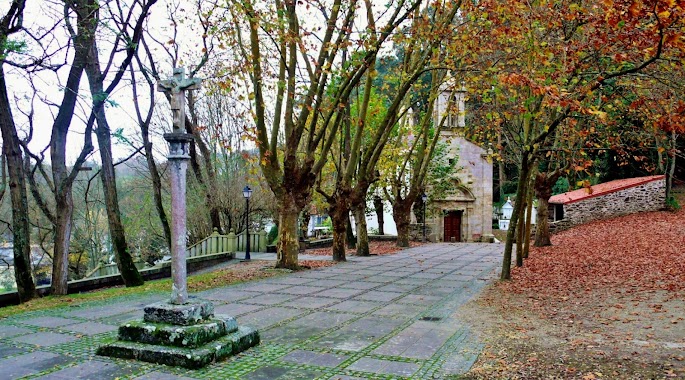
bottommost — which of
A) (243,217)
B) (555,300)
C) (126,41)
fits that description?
(555,300)

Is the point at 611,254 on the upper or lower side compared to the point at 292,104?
lower

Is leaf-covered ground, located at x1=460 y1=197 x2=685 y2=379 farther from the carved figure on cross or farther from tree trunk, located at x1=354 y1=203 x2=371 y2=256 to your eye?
→ tree trunk, located at x1=354 y1=203 x2=371 y2=256

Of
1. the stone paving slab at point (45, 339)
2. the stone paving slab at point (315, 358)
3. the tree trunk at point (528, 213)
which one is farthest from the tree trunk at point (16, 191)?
the tree trunk at point (528, 213)

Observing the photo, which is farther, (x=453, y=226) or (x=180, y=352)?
(x=453, y=226)

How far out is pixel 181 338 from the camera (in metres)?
5.41

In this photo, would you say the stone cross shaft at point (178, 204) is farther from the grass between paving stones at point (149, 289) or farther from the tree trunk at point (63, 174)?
the tree trunk at point (63, 174)

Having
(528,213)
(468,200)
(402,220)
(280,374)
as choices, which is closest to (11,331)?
(280,374)

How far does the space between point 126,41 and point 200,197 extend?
1149cm

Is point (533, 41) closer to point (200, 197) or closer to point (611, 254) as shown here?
point (611, 254)

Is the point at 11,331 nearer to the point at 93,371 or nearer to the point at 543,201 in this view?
the point at 93,371

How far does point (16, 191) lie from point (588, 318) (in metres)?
11.4

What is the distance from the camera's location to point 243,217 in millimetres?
24906

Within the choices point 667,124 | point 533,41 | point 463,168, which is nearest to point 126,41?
point 533,41

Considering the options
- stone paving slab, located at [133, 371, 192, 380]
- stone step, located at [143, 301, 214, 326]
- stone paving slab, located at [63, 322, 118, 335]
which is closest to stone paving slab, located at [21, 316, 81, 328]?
stone paving slab, located at [63, 322, 118, 335]
